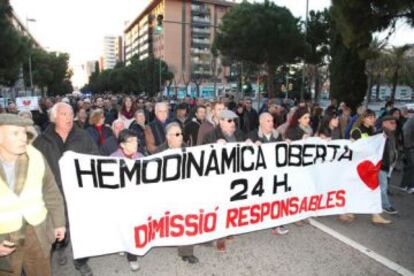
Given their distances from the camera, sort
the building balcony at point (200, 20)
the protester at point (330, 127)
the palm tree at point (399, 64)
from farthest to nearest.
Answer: the building balcony at point (200, 20), the palm tree at point (399, 64), the protester at point (330, 127)

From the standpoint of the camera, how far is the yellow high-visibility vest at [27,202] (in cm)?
281

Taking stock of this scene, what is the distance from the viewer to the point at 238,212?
4840mm

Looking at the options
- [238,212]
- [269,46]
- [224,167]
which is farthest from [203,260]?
[269,46]

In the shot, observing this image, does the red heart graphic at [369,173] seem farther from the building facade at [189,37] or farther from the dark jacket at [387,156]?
the building facade at [189,37]

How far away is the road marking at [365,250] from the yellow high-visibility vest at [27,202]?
12.2ft

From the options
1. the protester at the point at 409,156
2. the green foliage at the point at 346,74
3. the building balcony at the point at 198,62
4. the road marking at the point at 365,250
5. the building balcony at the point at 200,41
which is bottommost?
the road marking at the point at 365,250

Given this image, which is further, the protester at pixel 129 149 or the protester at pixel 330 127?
the protester at pixel 330 127

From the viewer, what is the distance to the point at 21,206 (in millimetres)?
2869

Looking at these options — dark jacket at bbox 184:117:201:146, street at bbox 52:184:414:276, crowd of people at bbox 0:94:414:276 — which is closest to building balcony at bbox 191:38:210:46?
crowd of people at bbox 0:94:414:276

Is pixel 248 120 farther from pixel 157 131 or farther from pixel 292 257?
pixel 292 257

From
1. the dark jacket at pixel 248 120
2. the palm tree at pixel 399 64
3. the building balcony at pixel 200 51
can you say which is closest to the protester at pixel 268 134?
the dark jacket at pixel 248 120

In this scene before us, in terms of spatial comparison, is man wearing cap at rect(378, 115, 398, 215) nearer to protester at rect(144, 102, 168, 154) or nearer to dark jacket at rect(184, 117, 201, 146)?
dark jacket at rect(184, 117, 201, 146)

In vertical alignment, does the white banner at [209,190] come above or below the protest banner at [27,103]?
below

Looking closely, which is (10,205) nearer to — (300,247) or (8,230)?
(8,230)
